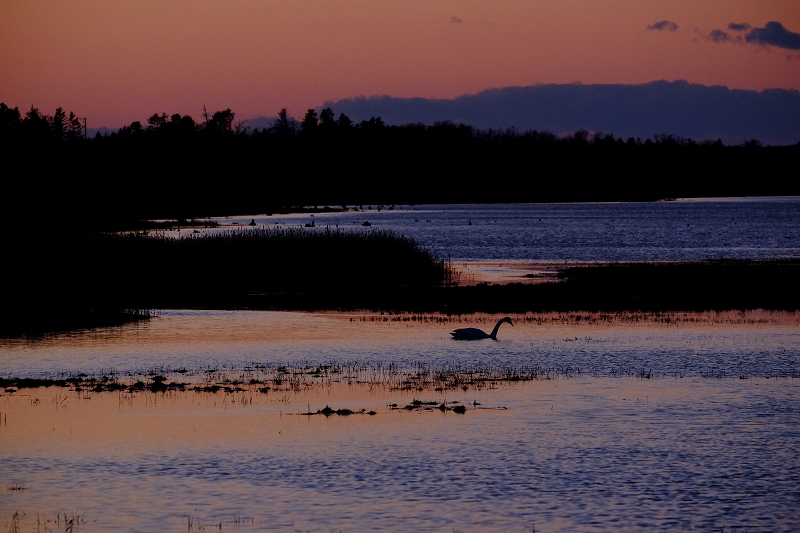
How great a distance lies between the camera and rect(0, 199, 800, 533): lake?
41.8 feet

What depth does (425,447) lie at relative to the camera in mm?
16016

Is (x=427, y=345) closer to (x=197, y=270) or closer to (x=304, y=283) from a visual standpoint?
(x=304, y=283)

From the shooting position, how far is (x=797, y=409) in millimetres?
18375

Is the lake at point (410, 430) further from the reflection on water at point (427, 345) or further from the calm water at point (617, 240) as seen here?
the calm water at point (617, 240)

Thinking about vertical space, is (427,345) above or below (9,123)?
below

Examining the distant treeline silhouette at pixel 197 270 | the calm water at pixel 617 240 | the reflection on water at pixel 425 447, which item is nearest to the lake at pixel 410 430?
the reflection on water at pixel 425 447

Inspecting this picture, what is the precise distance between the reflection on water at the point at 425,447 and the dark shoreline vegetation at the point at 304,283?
366 inches

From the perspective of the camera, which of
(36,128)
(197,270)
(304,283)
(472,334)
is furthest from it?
(36,128)

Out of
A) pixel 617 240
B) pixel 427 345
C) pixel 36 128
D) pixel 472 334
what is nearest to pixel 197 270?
pixel 427 345

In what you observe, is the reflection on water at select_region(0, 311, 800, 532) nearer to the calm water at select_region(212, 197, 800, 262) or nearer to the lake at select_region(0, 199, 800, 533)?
the lake at select_region(0, 199, 800, 533)

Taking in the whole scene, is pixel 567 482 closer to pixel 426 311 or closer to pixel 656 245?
pixel 426 311

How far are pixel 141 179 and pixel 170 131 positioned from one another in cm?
4608

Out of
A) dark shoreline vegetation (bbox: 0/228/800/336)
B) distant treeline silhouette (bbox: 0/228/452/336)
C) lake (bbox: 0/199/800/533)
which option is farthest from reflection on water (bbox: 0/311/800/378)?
distant treeline silhouette (bbox: 0/228/452/336)

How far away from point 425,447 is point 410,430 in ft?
3.77
